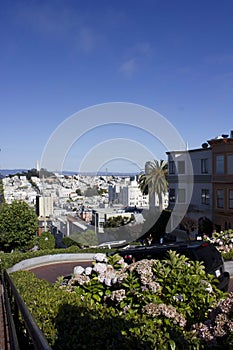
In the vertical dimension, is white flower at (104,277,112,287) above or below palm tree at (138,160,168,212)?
below

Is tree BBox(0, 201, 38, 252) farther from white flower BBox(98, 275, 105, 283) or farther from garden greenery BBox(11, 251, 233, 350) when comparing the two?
white flower BBox(98, 275, 105, 283)

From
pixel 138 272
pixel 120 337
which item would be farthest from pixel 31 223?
pixel 120 337

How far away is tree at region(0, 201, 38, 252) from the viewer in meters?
22.8

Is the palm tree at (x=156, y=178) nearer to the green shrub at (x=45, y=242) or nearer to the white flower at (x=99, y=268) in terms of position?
the green shrub at (x=45, y=242)

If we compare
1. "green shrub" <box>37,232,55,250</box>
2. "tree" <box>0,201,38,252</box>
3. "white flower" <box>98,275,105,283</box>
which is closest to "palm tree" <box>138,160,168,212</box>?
"green shrub" <box>37,232,55,250</box>

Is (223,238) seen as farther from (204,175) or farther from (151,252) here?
(204,175)

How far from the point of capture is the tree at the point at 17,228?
2284 cm

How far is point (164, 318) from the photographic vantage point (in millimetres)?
3381

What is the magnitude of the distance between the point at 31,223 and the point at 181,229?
1450cm

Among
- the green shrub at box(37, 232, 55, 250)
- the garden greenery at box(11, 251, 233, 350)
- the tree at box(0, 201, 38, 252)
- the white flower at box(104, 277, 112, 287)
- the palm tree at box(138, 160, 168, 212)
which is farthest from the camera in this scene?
the palm tree at box(138, 160, 168, 212)

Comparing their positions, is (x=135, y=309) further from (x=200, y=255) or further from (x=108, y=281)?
(x=200, y=255)

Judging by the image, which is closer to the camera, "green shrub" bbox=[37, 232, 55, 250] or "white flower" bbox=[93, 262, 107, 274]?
"white flower" bbox=[93, 262, 107, 274]

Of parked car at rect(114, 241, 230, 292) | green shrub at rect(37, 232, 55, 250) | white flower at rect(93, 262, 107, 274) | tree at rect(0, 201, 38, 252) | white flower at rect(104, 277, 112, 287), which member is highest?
white flower at rect(93, 262, 107, 274)

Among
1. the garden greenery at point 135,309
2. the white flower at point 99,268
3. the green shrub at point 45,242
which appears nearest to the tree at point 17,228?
the green shrub at point 45,242
